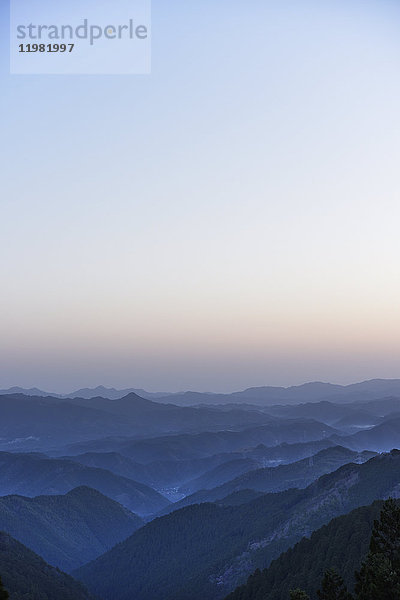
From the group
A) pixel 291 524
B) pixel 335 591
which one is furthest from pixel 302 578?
pixel 335 591

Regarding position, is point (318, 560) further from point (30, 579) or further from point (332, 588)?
point (30, 579)

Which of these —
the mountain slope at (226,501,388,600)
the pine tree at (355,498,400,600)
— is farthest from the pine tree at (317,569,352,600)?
the mountain slope at (226,501,388,600)

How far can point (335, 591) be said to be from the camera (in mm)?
52469

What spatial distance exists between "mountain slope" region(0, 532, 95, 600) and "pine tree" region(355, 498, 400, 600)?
13459cm

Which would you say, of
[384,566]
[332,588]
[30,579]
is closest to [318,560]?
[332,588]

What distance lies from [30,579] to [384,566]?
156 m

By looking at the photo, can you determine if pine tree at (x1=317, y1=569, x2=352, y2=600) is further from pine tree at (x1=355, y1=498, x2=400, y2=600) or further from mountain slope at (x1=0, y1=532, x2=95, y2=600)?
mountain slope at (x1=0, y1=532, x2=95, y2=600)

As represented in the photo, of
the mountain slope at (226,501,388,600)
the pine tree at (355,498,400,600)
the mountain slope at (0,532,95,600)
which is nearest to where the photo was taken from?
→ the pine tree at (355,498,400,600)

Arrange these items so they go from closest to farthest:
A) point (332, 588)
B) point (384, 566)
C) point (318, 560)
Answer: point (384, 566) → point (332, 588) → point (318, 560)

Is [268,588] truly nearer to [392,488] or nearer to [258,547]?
[258,547]

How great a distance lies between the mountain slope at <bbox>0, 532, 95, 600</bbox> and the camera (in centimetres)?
16162

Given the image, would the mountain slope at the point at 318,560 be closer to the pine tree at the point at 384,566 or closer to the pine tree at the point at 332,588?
the pine tree at the point at 332,588

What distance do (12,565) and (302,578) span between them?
98923 millimetres

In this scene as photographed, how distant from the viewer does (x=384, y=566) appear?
1868 inches
